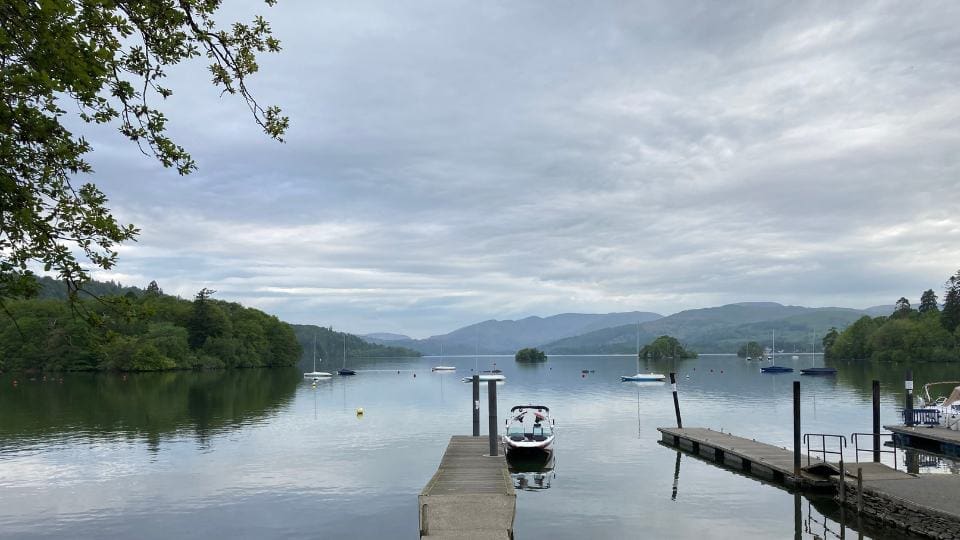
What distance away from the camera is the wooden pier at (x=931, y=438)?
4103cm

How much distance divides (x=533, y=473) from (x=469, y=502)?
1484cm

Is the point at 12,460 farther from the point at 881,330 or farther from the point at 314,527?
the point at 881,330

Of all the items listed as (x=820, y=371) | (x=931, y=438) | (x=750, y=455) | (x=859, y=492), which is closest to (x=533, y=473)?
(x=750, y=455)

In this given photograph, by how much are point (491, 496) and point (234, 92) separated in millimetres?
17973

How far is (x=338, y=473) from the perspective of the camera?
37.9 metres

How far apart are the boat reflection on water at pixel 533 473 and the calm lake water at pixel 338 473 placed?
0.85 feet

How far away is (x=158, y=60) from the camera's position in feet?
38.4

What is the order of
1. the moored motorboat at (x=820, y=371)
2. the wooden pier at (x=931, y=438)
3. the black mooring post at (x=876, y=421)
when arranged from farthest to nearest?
the moored motorboat at (x=820, y=371) → the wooden pier at (x=931, y=438) → the black mooring post at (x=876, y=421)

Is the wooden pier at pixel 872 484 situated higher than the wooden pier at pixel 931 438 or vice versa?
the wooden pier at pixel 872 484

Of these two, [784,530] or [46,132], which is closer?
[46,132]

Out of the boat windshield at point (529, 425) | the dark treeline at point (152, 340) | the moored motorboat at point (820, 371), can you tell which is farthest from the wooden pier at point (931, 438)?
the dark treeline at point (152, 340)

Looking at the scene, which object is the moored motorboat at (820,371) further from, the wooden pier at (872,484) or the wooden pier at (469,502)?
the wooden pier at (469,502)

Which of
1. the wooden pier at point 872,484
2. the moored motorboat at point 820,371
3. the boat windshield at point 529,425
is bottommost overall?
Result: the moored motorboat at point 820,371

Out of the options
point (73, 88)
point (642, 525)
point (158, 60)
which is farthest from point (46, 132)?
point (642, 525)
